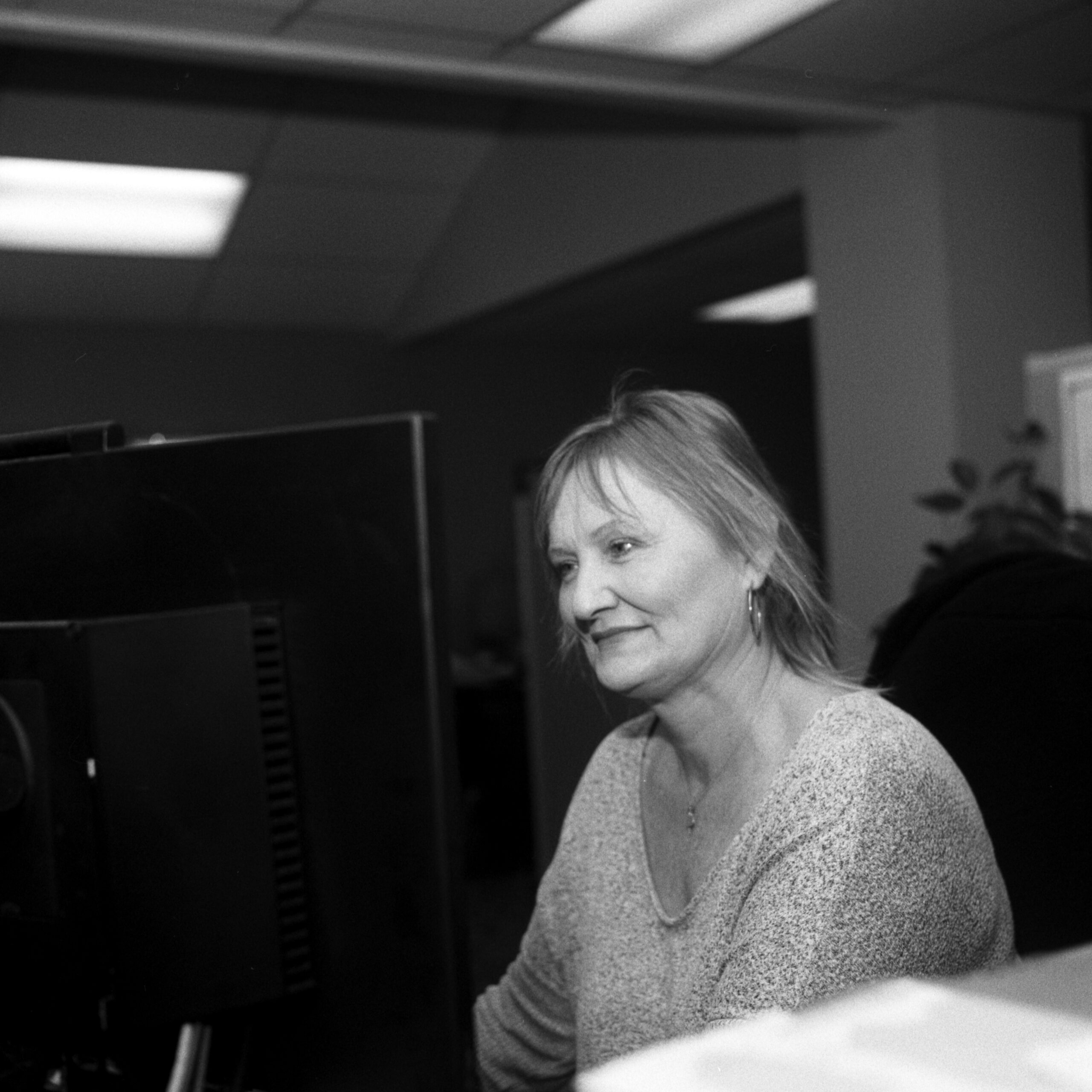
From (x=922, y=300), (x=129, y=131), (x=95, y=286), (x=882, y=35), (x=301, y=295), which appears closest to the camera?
(x=882, y=35)

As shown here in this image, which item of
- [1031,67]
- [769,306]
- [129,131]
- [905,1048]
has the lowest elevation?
[905,1048]

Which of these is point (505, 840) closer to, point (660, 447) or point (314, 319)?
point (314, 319)

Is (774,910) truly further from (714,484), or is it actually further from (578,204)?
(578,204)

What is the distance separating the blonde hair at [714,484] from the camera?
3.57 ft

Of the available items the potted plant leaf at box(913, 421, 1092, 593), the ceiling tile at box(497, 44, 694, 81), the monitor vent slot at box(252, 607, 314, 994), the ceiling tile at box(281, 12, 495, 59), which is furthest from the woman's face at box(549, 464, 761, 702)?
the ceiling tile at box(497, 44, 694, 81)

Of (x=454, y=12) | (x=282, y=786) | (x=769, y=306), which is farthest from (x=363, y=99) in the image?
(x=282, y=786)

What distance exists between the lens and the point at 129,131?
185 inches

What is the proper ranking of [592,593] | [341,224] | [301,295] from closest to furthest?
1. [592,593]
2. [341,224]
3. [301,295]

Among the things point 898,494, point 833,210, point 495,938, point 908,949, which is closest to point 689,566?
point 908,949

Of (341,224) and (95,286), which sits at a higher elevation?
(341,224)

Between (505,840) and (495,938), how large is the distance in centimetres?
124

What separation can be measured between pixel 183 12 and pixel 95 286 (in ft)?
9.17

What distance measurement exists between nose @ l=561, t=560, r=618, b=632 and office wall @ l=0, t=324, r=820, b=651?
4.91 meters

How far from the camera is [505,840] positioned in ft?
16.9
